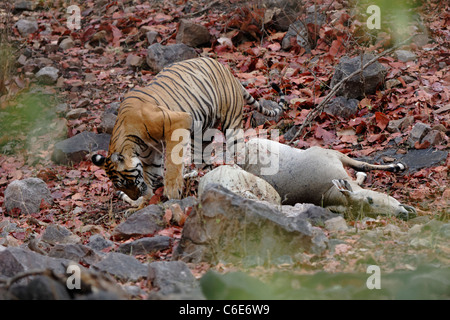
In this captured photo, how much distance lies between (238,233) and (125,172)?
2433 mm

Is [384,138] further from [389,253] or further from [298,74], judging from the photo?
[389,253]

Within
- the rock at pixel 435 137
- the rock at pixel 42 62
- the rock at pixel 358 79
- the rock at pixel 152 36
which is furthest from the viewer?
the rock at pixel 152 36

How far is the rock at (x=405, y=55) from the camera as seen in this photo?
27.4 feet

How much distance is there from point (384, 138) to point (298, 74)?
224 centimetres

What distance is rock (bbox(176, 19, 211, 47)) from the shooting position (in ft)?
32.7

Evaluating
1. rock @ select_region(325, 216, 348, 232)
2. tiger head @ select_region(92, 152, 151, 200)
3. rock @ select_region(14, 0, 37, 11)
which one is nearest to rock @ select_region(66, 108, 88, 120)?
tiger head @ select_region(92, 152, 151, 200)

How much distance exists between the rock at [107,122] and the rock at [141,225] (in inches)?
134

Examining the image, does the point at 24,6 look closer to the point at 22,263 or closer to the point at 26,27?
the point at 26,27

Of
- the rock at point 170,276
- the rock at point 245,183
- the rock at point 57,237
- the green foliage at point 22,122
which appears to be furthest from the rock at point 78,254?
the green foliage at point 22,122

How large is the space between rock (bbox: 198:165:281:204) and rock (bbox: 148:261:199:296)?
1.75m

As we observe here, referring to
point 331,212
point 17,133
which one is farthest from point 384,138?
point 17,133

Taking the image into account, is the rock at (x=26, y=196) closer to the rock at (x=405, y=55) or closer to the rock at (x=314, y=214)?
the rock at (x=314, y=214)

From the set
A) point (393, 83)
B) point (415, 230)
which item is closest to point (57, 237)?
point (415, 230)

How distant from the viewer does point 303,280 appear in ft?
9.71
